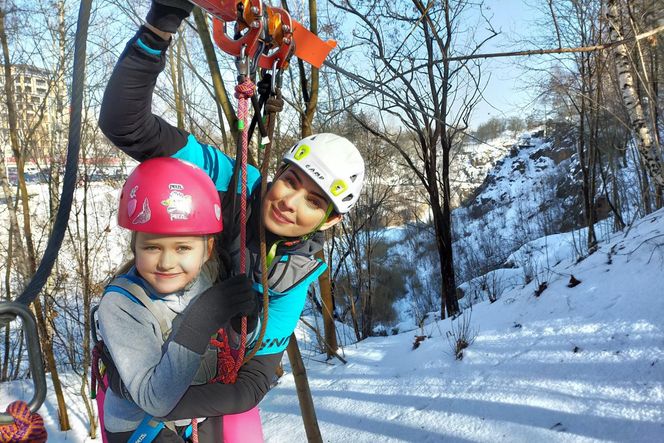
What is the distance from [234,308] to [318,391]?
12.5ft

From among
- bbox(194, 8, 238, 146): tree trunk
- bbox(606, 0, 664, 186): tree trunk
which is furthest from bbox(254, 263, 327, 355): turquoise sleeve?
bbox(606, 0, 664, 186): tree trunk

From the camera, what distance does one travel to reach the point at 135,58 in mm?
938

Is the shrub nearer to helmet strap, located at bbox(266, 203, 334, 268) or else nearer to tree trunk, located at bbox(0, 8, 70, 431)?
helmet strap, located at bbox(266, 203, 334, 268)

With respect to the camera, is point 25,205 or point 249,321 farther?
point 25,205

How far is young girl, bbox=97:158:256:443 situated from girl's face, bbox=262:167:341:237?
21 cm

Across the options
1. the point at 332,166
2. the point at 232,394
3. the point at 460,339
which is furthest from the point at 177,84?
the point at 232,394

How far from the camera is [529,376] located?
337cm

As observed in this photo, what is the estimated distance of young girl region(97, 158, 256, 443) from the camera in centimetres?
99

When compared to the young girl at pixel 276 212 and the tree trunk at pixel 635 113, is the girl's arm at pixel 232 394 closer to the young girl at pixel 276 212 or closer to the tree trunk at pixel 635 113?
the young girl at pixel 276 212

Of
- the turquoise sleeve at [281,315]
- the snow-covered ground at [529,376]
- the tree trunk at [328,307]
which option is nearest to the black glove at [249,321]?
the turquoise sleeve at [281,315]

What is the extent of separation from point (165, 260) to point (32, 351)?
37cm

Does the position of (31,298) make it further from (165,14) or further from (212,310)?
(165,14)

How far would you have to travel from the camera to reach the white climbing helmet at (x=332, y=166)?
1.41m

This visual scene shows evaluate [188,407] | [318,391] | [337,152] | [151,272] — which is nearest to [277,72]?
[337,152]
